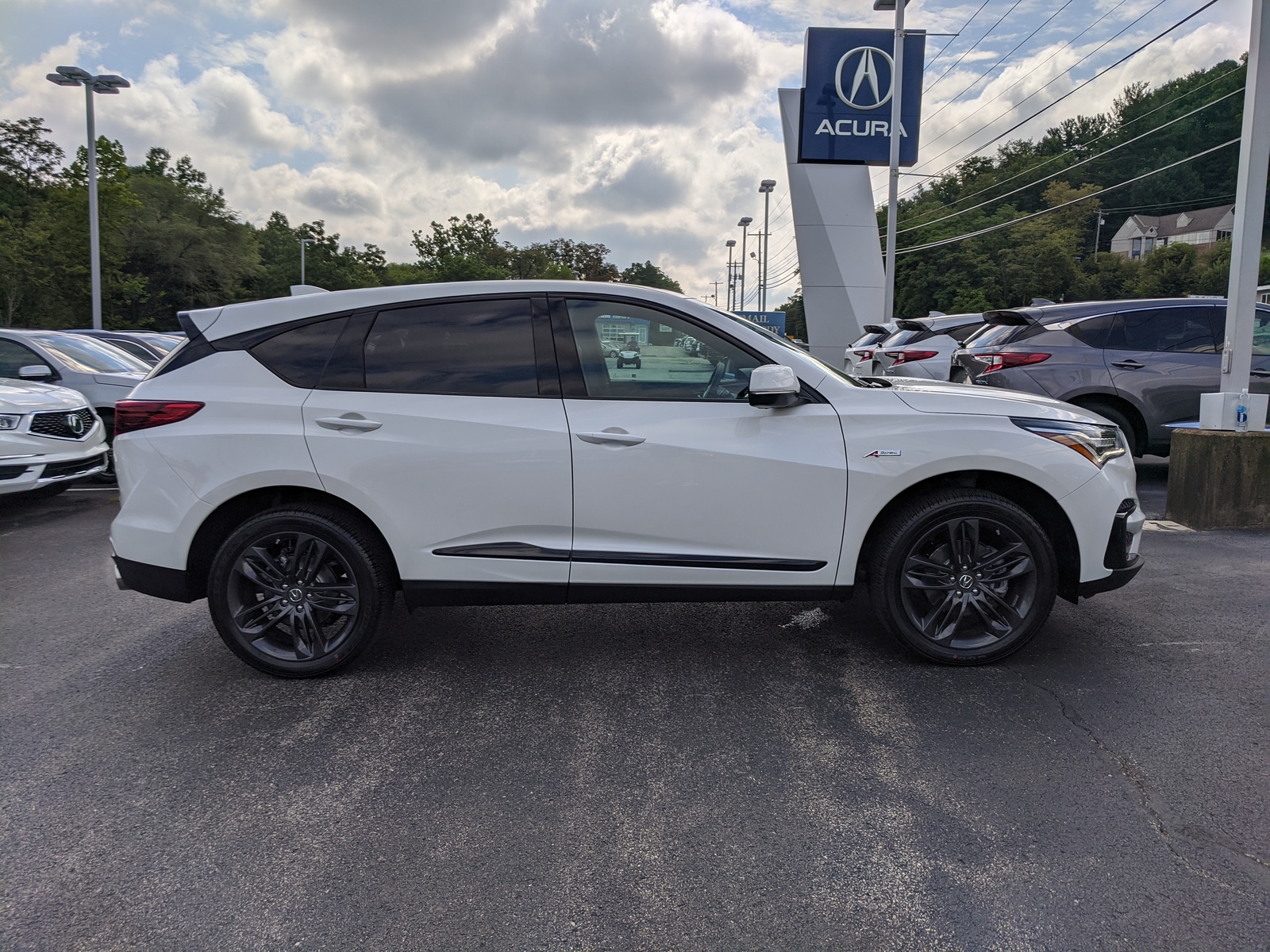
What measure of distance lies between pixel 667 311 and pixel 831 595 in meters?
1.47

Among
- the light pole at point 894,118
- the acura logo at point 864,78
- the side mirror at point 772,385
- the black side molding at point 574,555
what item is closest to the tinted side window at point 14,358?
the black side molding at point 574,555

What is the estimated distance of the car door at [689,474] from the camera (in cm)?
387

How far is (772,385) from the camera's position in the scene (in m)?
3.75

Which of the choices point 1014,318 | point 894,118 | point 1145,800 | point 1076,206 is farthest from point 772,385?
point 1076,206

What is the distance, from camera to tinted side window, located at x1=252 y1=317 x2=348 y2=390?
13.1 ft

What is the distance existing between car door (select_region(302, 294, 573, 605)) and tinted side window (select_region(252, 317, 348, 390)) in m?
0.05

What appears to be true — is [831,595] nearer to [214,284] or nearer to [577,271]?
[214,284]

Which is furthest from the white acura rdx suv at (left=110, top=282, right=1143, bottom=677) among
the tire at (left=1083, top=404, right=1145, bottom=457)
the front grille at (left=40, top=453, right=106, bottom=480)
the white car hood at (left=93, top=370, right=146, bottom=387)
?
the white car hood at (left=93, top=370, right=146, bottom=387)

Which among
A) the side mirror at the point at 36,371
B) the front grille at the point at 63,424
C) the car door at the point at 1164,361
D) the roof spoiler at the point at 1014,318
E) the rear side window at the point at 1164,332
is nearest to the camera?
the front grille at the point at 63,424

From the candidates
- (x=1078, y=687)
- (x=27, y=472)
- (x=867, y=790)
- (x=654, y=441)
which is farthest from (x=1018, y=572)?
(x=27, y=472)

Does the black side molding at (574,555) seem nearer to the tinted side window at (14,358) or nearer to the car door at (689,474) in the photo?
the car door at (689,474)

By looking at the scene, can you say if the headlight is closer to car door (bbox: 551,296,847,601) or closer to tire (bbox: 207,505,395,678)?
car door (bbox: 551,296,847,601)

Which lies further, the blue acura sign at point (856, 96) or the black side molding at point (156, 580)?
the blue acura sign at point (856, 96)

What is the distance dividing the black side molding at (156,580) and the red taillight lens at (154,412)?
23.6 inches
